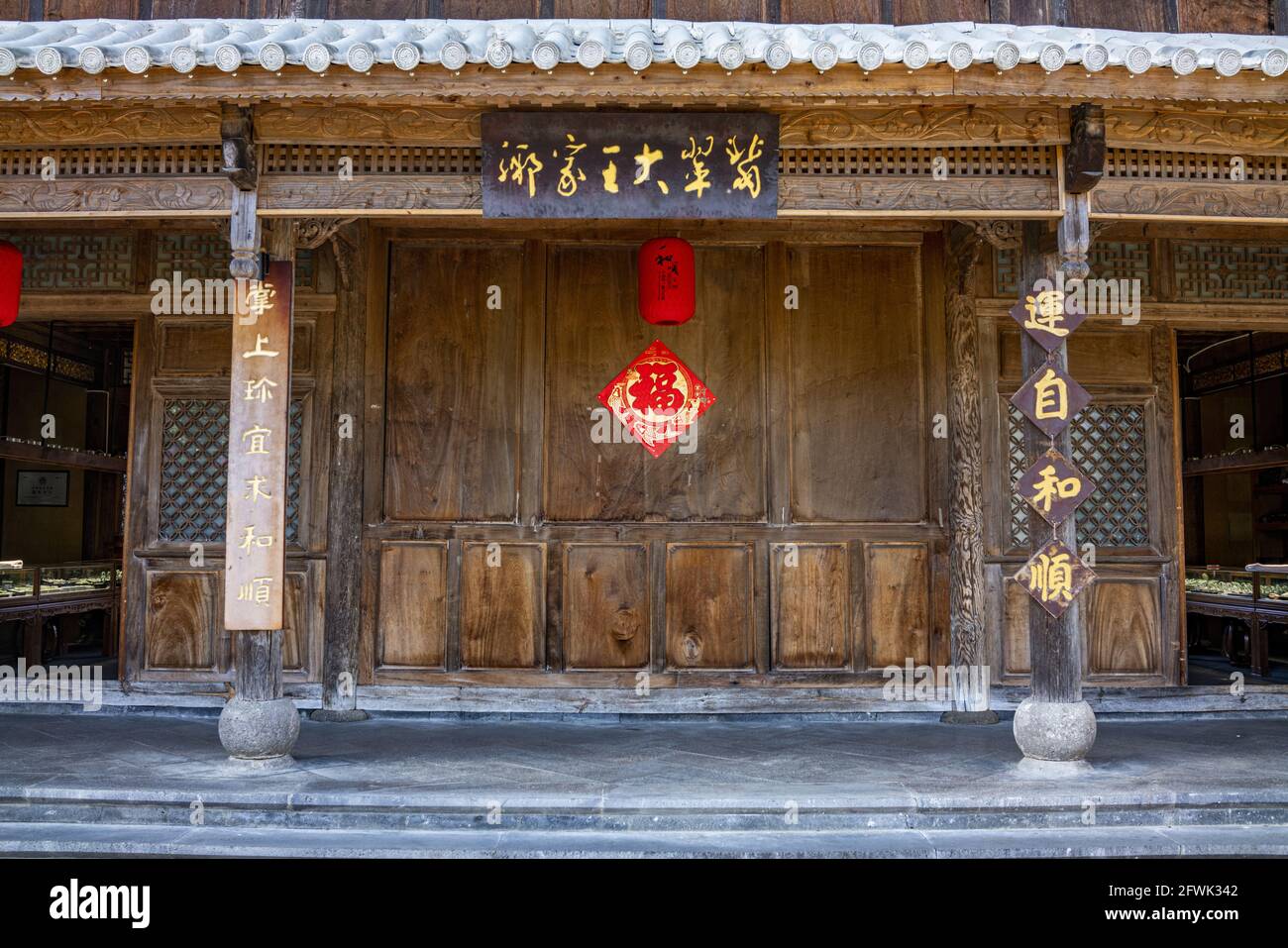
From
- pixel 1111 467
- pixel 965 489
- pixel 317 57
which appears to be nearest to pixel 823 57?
pixel 317 57

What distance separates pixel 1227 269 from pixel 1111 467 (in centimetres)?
171

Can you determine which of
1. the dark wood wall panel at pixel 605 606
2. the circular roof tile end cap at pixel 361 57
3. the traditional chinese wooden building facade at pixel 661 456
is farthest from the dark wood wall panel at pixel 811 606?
the circular roof tile end cap at pixel 361 57

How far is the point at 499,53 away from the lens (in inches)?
196

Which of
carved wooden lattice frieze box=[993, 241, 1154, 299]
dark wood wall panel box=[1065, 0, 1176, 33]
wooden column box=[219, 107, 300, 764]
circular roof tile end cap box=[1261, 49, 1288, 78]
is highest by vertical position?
dark wood wall panel box=[1065, 0, 1176, 33]

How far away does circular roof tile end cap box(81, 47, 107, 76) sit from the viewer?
5.02m

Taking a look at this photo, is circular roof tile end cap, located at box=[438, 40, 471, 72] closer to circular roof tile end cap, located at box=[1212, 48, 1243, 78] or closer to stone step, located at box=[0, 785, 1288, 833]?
stone step, located at box=[0, 785, 1288, 833]

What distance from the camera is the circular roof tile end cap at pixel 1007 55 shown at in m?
5.05

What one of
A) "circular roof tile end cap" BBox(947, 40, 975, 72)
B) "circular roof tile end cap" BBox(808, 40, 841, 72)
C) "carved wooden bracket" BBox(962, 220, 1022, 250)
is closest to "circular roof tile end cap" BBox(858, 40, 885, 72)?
"circular roof tile end cap" BBox(808, 40, 841, 72)

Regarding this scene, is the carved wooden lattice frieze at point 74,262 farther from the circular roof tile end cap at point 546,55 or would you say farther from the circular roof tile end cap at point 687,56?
the circular roof tile end cap at point 687,56

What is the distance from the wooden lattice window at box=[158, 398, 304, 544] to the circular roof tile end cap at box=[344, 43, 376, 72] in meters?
3.01

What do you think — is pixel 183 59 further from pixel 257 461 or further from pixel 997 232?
pixel 997 232

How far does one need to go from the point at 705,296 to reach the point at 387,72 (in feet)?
9.78

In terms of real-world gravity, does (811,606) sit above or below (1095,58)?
below

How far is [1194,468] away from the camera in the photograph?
12.8 m
